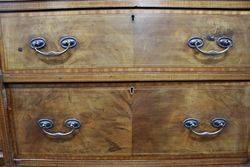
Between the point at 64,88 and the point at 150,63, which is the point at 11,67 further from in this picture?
the point at 150,63

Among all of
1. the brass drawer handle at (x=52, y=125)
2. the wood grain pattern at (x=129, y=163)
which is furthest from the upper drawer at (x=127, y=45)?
the wood grain pattern at (x=129, y=163)

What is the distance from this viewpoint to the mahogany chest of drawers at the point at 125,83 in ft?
2.39

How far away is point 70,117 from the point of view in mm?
801

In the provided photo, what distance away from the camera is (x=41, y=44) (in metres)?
0.73

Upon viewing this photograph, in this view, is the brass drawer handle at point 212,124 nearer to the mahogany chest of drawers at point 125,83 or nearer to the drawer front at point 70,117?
the mahogany chest of drawers at point 125,83

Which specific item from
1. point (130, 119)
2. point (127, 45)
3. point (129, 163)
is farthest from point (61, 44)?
point (129, 163)

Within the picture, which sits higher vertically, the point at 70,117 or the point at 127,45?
the point at 127,45

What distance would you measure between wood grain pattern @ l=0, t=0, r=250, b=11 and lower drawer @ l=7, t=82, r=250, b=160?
22 centimetres

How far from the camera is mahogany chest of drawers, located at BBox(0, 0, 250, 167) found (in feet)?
2.39

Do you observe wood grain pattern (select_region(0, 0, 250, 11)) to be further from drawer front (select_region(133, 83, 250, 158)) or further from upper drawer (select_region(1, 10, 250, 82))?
drawer front (select_region(133, 83, 250, 158))

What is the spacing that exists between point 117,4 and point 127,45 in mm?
113

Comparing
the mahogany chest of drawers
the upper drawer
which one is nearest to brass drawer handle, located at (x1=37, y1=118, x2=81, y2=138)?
the mahogany chest of drawers

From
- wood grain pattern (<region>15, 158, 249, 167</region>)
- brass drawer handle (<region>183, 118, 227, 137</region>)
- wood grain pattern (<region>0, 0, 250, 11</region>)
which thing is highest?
wood grain pattern (<region>0, 0, 250, 11</region>)

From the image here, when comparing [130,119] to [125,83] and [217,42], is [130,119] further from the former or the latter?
[217,42]
